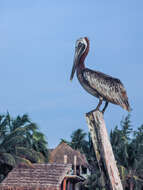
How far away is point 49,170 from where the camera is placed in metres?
23.5

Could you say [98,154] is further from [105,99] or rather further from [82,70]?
[82,70]

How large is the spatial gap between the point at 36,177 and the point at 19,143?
3.18 metres

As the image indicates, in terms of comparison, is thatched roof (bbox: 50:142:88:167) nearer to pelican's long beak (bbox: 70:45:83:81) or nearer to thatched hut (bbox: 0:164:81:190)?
thatched hut (bbox: 0:164:81:190)

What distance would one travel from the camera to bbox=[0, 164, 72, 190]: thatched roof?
892 inches

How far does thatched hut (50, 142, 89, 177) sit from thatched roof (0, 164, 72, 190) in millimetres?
11297

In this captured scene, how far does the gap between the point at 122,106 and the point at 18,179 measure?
16.9 m

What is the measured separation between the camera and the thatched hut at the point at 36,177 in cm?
2266

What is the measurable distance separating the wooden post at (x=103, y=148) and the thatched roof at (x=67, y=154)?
28.9 m

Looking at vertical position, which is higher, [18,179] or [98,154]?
[18,179]

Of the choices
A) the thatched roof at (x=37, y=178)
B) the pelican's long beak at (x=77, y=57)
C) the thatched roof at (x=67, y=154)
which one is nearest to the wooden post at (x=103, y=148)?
the pelican's long beak at (x=77, y=57)

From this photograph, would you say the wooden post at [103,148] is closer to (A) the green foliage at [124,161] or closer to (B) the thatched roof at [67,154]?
(A) the green foliage at [124,161]

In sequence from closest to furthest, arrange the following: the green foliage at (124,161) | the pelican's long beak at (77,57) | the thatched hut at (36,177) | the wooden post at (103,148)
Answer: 1. the wooden post at (103,148)
2. the pelican's long beak at (77,57)
3. the thatched hut at (36,177)
4. the green foliage at (124,161)

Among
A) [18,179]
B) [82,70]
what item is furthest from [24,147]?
[82,70]

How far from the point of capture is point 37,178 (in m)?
23.3
